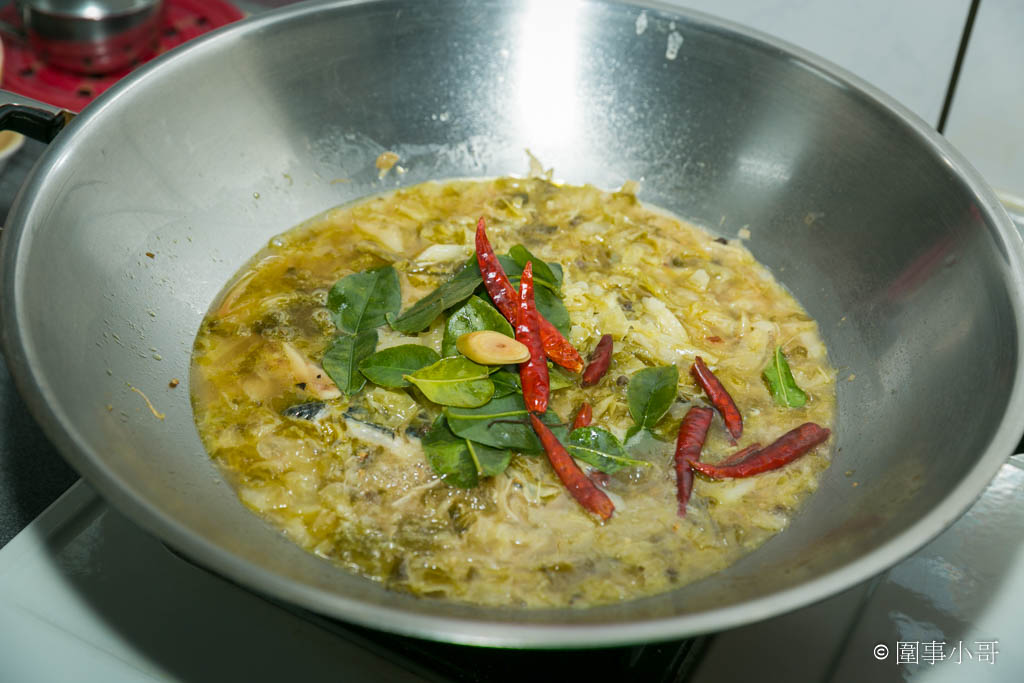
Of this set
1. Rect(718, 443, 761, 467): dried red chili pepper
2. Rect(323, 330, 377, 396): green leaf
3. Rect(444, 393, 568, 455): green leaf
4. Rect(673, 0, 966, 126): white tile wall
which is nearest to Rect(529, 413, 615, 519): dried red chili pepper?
Rect(444, 393, 568, 455): green leaf

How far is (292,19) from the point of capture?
73.9 inches

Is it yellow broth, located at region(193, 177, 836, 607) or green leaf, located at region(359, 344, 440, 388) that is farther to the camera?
green leaf, located at region(359, 344, 440, 388)

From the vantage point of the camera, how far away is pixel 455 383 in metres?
1.49

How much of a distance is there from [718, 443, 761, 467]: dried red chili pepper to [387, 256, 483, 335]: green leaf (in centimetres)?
55

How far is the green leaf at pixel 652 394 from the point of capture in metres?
1.53

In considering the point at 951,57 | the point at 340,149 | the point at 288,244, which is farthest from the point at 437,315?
the point at 951,57

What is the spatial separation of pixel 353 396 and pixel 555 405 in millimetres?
362

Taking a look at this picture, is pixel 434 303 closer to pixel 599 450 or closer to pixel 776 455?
pixel 599 450

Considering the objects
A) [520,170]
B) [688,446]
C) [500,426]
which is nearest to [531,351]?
[500,426]

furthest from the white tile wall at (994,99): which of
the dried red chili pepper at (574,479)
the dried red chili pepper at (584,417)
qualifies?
the dried red chili pepper at (574,479)

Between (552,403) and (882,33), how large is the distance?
1.69 m

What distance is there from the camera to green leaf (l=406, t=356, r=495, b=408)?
148 cm

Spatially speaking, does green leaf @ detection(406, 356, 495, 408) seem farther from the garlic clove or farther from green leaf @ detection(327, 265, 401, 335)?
green leaf @ detection(327, 265, 401, 335)

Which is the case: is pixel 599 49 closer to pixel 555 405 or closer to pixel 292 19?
pixel 292 19
